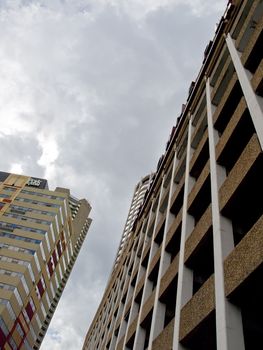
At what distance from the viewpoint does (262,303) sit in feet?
30.1

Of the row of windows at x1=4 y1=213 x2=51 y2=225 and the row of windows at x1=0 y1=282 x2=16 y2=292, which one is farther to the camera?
the row of windows at x1=4 y1=213 x2=51 y2=225

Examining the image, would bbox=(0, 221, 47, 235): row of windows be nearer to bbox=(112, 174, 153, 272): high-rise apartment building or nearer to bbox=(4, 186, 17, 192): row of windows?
bbox=(4, 186, 17, 192): row of windows

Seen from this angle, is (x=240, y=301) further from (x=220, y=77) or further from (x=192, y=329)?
(x=220, y=77)

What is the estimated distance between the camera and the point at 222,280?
9.84 meters

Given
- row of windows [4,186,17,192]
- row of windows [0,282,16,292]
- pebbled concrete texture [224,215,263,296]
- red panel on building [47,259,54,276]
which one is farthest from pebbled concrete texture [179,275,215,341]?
row of windows [4,186,17,192]

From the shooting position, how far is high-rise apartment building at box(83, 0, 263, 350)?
30.5ft

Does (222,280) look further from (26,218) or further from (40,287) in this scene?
(26,218)

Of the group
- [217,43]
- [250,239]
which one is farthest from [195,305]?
[217,43]

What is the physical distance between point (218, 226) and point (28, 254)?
51.8 meters

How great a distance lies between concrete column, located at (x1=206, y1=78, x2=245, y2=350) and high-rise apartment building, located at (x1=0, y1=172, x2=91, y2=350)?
4418cm

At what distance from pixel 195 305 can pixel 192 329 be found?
0.81m

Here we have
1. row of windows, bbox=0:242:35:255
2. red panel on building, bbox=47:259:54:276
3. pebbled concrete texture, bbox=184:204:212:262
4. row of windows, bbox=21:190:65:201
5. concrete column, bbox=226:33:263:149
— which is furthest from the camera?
row of windows, bbox=21:190:65:201

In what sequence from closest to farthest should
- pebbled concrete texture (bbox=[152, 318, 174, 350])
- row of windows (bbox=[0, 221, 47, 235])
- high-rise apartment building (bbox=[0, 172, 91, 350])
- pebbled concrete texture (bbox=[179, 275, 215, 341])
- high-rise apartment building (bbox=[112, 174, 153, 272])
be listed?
pebbled concrete texture (bbox=[179, 275, 215, 341]) < pebbled concrete texture (bbox=[152, 318, 174, 350]) < high-rise apartment building (bbox=[0, 172, 91, 350]) < row of windows (bbox=[0, 221, 47, 235]) < high-rise apartment building (bbox=[112, 174, 153, 272])

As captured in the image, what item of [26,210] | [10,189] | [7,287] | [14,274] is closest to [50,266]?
[26,210]
